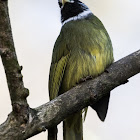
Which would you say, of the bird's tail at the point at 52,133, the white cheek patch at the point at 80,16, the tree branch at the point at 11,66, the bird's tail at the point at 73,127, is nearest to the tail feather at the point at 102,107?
the bird's tail at the point at 73,127

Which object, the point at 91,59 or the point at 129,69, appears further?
the point at 91,59

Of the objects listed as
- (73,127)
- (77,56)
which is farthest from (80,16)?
(73,127)

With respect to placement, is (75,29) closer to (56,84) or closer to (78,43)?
(78,43)

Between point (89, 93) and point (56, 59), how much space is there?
0.84m

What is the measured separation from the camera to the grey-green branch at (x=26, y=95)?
238 cm

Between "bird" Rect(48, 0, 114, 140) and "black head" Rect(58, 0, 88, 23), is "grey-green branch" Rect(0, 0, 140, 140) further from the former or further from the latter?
"black head" Rect(58, 0, 88, 23)

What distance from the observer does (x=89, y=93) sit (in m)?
3.21

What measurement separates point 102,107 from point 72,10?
117cm

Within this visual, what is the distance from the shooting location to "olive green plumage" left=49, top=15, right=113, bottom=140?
12.2 feet

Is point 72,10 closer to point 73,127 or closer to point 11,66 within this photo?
point 73,127

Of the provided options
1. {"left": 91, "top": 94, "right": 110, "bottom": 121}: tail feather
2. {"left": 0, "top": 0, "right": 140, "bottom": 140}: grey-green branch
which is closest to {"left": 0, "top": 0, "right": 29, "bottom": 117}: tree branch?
{"left": 0, "top": 0, "right": 140, "bottom": 140}: grey-green branch

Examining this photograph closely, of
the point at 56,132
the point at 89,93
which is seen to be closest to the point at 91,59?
the point at 89,93

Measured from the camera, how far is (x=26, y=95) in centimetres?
257

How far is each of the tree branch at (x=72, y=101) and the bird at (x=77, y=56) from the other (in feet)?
0.61
